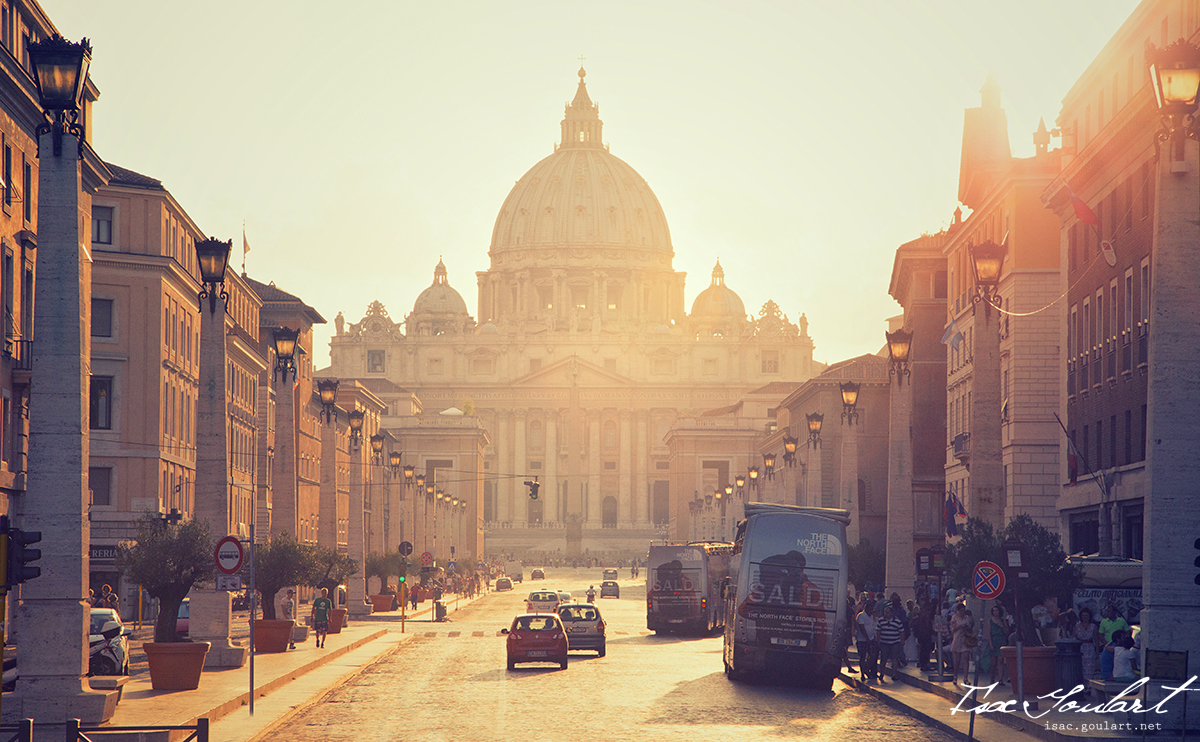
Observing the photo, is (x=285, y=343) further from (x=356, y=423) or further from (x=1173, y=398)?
(x=1173, y=398)

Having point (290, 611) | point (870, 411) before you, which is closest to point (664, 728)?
point (290, 611)

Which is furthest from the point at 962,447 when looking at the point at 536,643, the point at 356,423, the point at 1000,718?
the point at 1000,718

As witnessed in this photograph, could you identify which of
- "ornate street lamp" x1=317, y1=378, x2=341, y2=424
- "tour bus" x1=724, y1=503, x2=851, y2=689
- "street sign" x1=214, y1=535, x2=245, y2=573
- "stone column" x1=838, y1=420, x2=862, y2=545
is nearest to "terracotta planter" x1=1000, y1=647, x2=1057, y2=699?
"tour bus" x1=724, y1=503, x2=851, y2=689

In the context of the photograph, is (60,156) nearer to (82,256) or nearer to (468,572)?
(82,256)

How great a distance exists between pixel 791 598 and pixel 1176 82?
53.3 ft

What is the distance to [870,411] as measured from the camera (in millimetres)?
91250

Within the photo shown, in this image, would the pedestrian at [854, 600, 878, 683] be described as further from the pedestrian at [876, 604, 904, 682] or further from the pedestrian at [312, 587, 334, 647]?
the pedestrian at [312, 587, 334, 647]

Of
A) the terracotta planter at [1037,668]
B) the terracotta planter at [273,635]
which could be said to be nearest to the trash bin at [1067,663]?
the terracotta planter at [1037,668]

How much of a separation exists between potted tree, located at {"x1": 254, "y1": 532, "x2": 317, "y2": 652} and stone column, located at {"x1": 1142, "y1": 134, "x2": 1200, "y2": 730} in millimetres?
24467

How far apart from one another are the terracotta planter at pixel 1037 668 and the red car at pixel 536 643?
12.7m

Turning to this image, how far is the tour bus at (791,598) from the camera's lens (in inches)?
1256

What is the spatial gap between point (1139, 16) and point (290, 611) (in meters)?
29.1

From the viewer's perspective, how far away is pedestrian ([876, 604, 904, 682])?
1351 inches

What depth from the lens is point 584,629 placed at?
40969 millimetres
